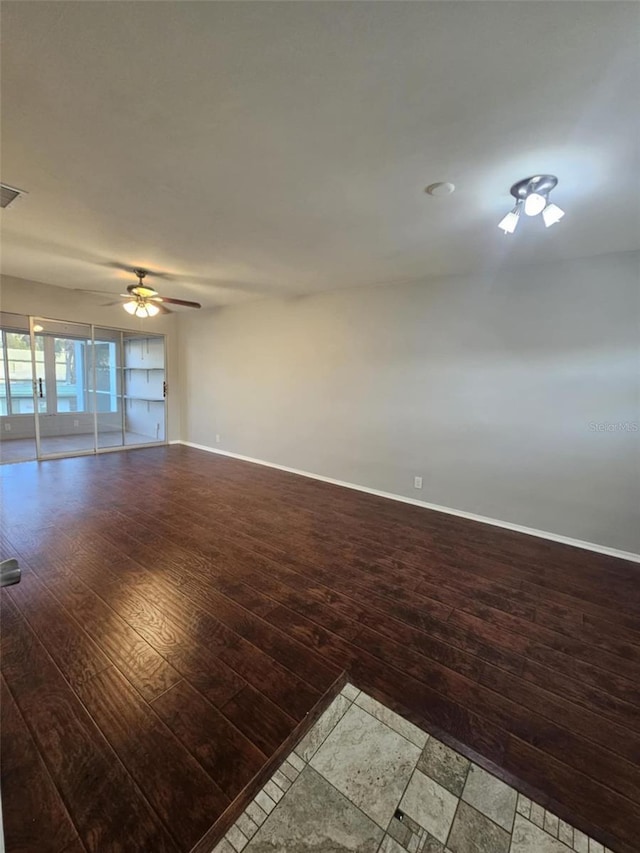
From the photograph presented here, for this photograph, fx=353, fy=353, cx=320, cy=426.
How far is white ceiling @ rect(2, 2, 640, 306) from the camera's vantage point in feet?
3.91

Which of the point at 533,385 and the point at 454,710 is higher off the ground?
the point at 533,385

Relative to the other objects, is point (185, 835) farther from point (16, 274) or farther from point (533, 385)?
point (16, 274)

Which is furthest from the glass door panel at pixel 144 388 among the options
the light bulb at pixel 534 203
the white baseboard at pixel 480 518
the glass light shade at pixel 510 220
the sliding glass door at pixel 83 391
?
the light bulb at pixel 534 203

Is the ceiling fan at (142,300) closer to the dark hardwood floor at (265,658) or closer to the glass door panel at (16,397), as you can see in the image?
the dark hardwood floor at (265,658)

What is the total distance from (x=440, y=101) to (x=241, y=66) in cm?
82

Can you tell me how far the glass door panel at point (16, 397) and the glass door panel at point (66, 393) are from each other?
235mm

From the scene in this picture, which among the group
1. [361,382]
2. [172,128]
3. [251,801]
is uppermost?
[172,128]

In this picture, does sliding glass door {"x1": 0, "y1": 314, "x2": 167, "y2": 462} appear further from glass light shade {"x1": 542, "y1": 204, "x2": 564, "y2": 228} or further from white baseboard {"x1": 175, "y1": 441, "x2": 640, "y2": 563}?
glass light shade {"x1": 542, "y1": 204, "x2": 564, "y2": 228}

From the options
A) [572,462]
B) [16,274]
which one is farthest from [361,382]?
[16,274]

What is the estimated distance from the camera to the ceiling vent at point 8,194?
226 centimetres

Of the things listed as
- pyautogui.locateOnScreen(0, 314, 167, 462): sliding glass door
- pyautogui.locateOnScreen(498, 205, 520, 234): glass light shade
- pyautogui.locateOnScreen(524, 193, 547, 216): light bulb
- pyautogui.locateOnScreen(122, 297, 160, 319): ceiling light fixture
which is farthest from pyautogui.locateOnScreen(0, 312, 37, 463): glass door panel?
pyautogui.locateOnScreen(524, 193, 547, 216): light bulb

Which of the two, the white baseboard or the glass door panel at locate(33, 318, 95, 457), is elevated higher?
the glass door panel at locate(33, 318, 95, 457)

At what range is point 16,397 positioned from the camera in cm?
661

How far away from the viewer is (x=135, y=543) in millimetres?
3078
